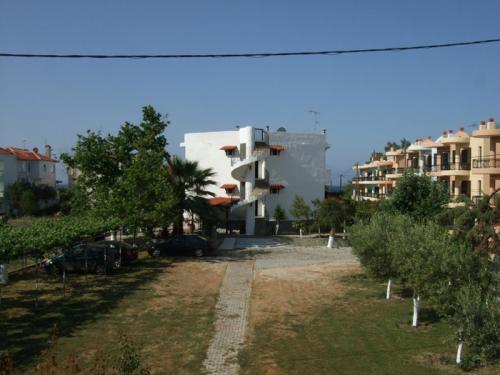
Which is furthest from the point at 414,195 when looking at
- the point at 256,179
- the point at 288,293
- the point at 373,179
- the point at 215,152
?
the point at 373,179

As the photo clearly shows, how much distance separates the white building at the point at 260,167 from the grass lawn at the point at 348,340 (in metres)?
24.0

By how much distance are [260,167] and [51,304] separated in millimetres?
28226

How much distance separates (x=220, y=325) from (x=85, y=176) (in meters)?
21.4

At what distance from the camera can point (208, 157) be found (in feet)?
157

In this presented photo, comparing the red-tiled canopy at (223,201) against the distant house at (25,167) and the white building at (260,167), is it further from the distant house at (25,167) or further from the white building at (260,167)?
the distant house at (25,167)

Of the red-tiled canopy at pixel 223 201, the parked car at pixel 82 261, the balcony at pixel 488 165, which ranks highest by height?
the balcony at pixel 488 165

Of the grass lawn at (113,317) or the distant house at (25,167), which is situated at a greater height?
the distant house at (25,167)

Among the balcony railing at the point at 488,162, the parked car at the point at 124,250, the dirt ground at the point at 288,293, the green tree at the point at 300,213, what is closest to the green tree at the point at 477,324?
the dirt ground at the point at 288,293

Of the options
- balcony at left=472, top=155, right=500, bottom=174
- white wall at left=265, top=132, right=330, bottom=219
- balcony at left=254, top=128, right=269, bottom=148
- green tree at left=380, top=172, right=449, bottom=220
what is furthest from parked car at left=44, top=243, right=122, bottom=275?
balcony at left=472, top=155, right=500, bottom=174

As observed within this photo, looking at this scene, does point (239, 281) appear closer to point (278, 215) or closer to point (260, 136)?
point (278, 215)

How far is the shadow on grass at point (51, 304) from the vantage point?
45.8 ft

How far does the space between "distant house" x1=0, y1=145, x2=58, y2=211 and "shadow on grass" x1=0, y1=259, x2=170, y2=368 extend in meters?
39.7

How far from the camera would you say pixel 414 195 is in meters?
26.9

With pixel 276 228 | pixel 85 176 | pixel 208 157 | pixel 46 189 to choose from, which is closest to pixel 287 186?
pixel 276 228
